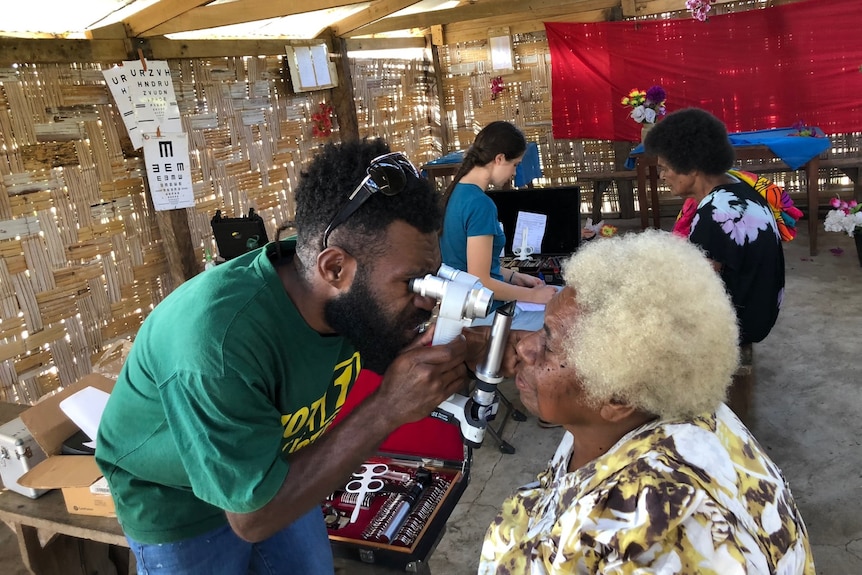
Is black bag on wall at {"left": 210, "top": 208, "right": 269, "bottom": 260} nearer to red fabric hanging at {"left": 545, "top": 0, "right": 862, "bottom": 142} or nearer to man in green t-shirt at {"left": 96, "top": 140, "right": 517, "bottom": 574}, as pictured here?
man in green t-shirt at {"left": 96, "top": 140, "right": 517, "bottom": 574}

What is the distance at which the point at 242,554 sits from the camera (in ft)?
5.05

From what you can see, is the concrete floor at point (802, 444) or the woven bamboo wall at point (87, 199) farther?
the woven bamboo wall at point (87, 199)

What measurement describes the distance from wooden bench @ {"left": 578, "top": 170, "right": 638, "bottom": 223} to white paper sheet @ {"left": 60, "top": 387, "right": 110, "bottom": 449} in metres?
5.95

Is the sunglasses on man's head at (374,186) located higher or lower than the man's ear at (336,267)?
higher

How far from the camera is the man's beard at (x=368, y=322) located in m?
1.28

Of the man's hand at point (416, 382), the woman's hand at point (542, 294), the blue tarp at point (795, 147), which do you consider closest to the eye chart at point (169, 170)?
the woman's hand at point (542, 294)

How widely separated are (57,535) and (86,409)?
0.47 meters

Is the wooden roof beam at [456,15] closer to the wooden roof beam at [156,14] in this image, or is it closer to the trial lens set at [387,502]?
the wooden roof beam at [156,14]

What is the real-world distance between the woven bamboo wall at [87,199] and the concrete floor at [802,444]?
3.60 feet

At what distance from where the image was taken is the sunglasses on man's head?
1.26 metres

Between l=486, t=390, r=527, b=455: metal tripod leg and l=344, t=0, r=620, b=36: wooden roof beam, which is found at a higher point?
l=344, t=0, r=620, b=36: wooden roof beam

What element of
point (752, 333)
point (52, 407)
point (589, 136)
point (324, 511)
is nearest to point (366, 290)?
point (324, 511)

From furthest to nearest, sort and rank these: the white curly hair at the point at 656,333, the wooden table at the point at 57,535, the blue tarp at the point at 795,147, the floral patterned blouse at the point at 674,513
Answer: the blue tarp at the point at 795,147 → the wooden table at the point at 57,535 → the white curly hair at the point at 656,333 → the floral patterned blouse at the point at 674,513

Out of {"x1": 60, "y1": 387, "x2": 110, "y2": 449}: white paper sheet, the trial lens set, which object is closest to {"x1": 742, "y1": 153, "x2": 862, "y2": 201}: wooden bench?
the trial lens set
